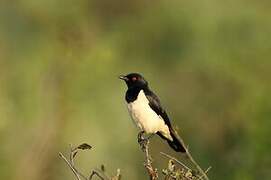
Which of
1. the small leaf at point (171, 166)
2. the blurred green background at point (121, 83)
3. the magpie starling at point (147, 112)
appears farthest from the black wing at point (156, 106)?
the blurred green background at point (121, 83)

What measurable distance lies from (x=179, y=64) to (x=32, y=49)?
331cm

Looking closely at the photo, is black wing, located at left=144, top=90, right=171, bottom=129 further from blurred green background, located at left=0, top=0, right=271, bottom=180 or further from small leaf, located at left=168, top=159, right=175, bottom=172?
blurred green background, located at left=0, top=0, right=271, bottom=180

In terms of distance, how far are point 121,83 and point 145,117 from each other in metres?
8.25

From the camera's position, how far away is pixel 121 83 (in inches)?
661

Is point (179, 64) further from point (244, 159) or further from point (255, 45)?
point (244, 159)

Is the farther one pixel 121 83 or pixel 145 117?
pixel 121 83

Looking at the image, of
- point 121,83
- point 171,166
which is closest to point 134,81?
point 171,166

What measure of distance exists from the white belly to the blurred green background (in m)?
4.00

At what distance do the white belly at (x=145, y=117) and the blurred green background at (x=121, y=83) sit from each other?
13.1 feet

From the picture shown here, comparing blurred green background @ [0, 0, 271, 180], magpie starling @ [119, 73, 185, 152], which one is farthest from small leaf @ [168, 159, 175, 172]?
blurred green background @ [0, 0, 271, 180]

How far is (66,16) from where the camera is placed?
19.6 metres

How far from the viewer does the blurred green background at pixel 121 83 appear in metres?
14.5

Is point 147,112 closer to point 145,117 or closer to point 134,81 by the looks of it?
point 145,117

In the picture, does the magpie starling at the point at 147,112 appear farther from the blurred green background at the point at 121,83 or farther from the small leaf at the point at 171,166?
the blurred green background at the point at 121,83
